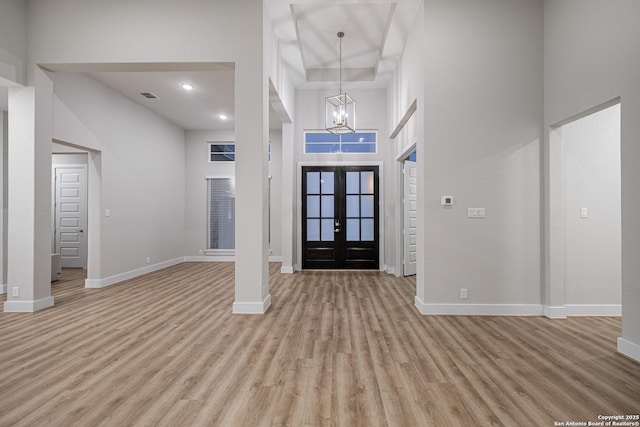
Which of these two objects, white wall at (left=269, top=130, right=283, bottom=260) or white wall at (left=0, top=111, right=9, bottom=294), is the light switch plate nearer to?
white wall at (left=269, top=130, right=283, bottom=260)

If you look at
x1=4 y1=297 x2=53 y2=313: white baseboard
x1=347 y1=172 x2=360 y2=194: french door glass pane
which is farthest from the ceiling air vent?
x1=347 y1=172 x2=360 y2=194: french door glass pane

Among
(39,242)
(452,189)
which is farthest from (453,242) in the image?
(39,242)

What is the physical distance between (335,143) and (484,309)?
4440mm

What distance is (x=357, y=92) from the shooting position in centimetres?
698

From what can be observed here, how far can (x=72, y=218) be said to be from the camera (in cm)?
750

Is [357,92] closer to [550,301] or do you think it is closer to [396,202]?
[396,202]

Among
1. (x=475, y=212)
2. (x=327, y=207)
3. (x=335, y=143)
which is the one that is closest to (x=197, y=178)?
(x=327, y=207)

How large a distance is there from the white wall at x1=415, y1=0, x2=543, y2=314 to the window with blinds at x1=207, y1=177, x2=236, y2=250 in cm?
602

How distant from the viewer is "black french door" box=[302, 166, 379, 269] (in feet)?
23.0

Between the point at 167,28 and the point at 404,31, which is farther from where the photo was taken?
the point at 404,31

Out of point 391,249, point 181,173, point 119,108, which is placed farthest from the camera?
point 181,173

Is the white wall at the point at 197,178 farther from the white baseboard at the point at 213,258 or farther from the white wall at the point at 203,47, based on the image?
the white wall at the point at 203,47

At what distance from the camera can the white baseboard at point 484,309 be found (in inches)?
151

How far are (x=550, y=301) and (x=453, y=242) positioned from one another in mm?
1242
